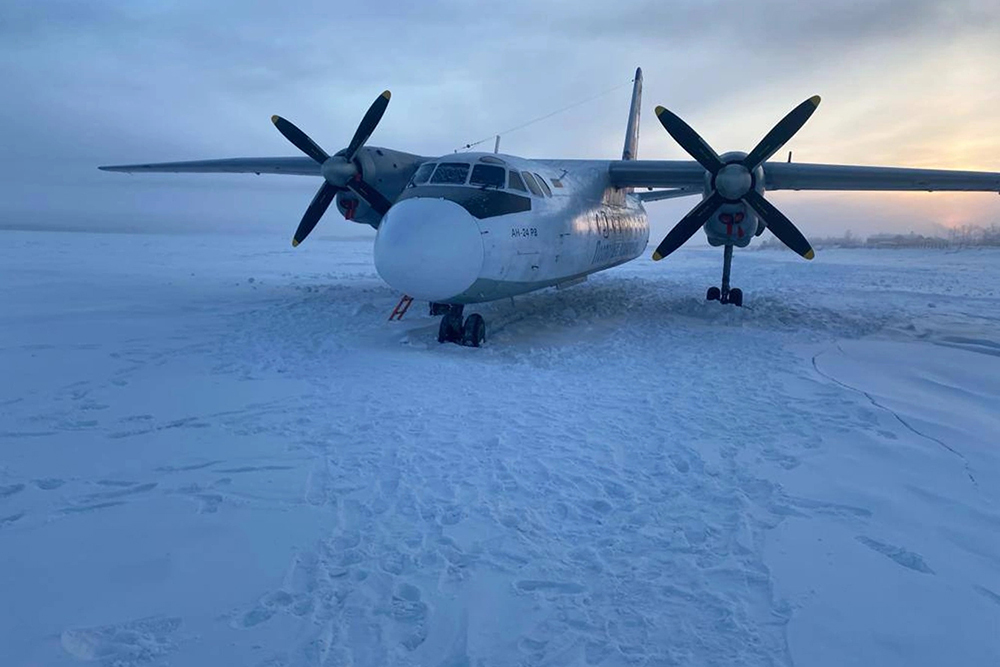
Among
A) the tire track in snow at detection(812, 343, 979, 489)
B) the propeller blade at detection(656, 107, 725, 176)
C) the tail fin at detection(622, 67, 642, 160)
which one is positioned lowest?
the tire track in snow at detection(812, 343, 979, 489)

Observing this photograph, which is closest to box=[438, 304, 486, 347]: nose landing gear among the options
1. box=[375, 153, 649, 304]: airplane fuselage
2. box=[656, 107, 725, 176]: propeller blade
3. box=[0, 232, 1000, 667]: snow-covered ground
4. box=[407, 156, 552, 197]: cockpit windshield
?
box=[375, 153, 649, 304]: airplane fuselage

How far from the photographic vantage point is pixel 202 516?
366cm

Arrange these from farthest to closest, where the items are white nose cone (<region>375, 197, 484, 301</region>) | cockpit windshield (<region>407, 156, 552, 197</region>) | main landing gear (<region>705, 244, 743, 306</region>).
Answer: main landing gear (<region>705, 244, 743, 306</region>) < cockpit windshield (<region>407, 156, 552, 197</region>) < white nose cone (<region>375, 197, 484, 301</region>)

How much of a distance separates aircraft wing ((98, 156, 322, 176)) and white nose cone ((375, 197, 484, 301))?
8613mm

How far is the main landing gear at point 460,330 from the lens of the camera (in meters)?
9.70

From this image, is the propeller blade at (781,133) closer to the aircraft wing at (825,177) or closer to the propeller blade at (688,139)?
the propeller blade at (688,139)

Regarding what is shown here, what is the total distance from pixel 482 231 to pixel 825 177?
9647 mm

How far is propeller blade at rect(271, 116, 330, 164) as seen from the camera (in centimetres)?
1421

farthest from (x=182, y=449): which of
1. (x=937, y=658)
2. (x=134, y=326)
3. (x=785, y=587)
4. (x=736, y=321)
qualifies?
(x=736, y=321)

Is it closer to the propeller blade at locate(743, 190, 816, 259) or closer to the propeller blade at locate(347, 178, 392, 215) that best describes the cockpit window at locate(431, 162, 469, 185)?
the propeller blade at locate(347, 178, 392, 215)

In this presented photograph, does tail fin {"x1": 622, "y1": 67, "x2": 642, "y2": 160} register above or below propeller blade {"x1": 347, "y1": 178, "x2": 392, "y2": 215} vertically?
above

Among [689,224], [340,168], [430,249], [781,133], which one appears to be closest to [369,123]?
[340,168]

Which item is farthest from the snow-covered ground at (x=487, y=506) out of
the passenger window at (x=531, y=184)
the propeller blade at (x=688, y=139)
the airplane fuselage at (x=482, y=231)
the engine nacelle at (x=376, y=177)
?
the engine nacelle at (x=376, y=177)

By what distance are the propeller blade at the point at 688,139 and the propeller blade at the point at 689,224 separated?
0.68 m
